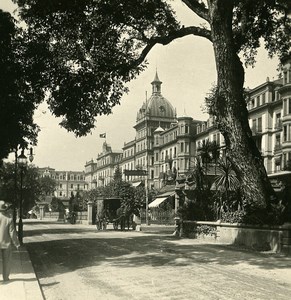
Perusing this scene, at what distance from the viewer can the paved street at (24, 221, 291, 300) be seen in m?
7.59

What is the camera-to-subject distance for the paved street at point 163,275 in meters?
→ 7.59

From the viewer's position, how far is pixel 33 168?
68.1m

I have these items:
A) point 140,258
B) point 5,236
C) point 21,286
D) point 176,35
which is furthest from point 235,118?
point 21,286

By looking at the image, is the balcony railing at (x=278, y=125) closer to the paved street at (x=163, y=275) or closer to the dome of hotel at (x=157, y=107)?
the paved street at (x=163, y=275)

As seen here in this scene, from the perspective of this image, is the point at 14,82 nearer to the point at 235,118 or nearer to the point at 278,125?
the point at 235,118

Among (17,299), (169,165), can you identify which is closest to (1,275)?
(17,299)

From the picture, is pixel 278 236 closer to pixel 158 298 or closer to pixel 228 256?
pixel 228 256

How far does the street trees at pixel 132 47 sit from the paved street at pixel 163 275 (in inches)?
166

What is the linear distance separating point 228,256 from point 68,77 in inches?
349

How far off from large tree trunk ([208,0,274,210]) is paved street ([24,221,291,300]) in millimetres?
2575

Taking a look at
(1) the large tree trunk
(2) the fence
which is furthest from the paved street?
(2) the fence

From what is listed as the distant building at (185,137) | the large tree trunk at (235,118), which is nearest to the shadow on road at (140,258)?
the large tree trunk at (235,118)

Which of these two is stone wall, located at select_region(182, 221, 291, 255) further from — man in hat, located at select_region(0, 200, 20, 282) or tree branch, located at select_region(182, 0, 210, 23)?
man in hat, located at select_region(0, 200, 20, 282)

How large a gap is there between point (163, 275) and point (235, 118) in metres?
8.03
